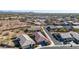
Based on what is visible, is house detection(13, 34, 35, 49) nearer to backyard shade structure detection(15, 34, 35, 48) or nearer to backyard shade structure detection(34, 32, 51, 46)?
backyard shade structure detection(15, 34, 35, 48)

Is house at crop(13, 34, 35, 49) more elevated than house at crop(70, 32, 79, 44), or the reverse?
house at crop(70, 32, 79, 44)

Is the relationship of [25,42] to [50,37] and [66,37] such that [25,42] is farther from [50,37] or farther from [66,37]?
[66,37]

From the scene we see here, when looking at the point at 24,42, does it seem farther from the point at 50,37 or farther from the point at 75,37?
the point at 75,37

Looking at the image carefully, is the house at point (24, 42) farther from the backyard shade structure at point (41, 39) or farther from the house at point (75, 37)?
the house at point (75, 37)

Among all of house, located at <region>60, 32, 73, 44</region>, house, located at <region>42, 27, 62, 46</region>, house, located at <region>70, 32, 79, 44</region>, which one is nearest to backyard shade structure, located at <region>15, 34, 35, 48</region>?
house, located at <region>42, 27, 62, 46</region>

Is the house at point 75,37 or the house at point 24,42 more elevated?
the house at point 75,37

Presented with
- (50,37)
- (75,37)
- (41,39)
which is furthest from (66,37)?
(41,39)

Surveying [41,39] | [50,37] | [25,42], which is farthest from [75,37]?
[25,42]

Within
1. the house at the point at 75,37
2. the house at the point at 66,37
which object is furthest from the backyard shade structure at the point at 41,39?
the house at the point at 75,37
